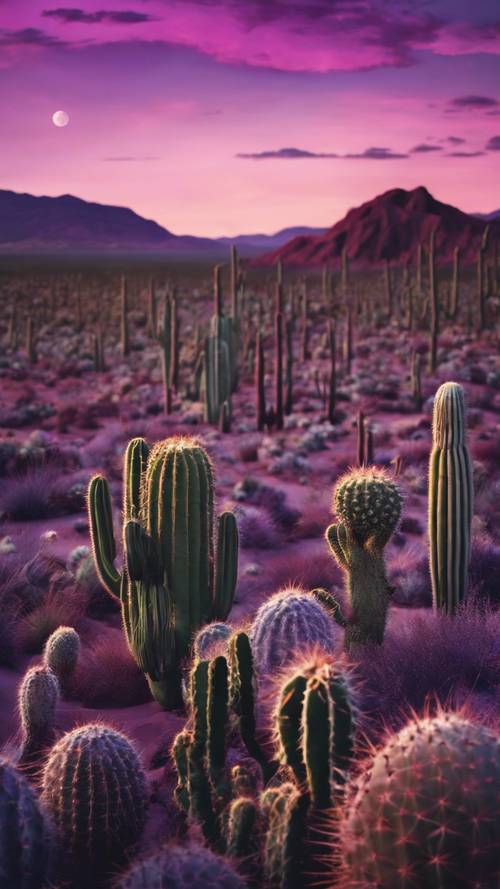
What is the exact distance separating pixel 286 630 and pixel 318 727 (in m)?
2.03

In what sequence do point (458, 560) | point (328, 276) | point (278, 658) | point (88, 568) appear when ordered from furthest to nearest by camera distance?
point (328, 276) → point (88, 568) → point (458, 560) → point (278, 658)

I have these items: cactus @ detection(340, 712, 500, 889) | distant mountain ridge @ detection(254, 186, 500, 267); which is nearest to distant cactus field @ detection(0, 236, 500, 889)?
cactus @ detection(340, 712, 500, 889)

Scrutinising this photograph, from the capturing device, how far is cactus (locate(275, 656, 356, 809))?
344 centimetres

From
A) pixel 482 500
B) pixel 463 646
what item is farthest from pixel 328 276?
pixel 463 646

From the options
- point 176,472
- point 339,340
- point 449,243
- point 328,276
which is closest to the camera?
point 176,472

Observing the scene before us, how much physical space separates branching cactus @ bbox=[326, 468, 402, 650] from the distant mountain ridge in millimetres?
90181

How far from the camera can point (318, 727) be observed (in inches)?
Answer: 136

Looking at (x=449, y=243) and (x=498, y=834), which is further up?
(x=449, y=243)

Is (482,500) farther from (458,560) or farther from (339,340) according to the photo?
(339,340)

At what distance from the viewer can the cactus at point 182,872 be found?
3.37 metres

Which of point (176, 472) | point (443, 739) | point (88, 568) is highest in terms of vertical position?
point (176, 472)

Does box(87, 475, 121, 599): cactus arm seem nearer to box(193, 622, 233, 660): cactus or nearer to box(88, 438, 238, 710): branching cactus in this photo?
box(88, 438, 238, 710): branching cactus

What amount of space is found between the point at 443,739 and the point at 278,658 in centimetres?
240

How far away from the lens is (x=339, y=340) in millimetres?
35875
